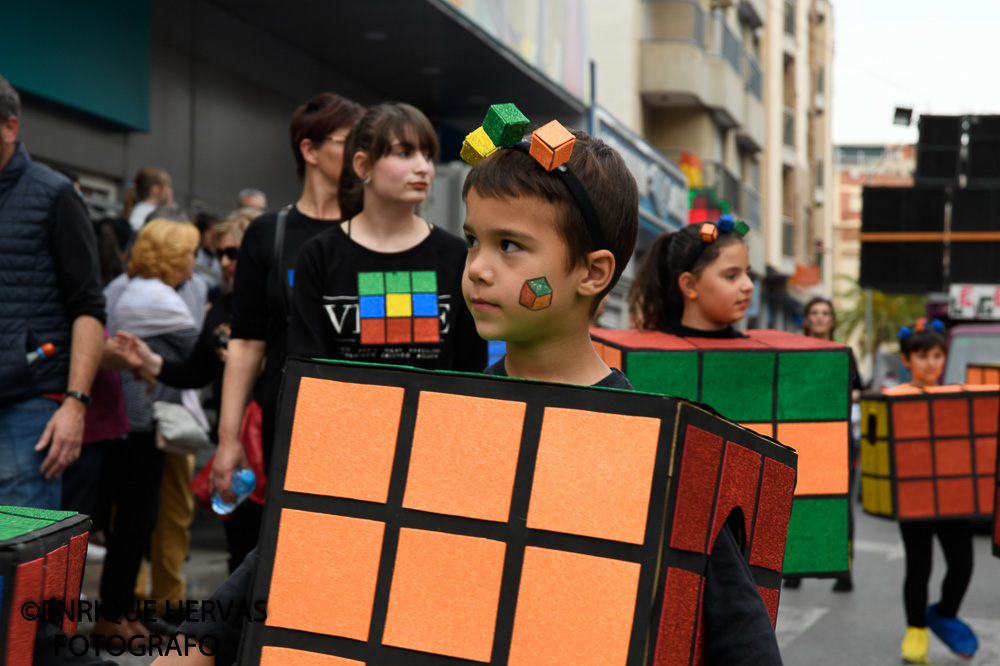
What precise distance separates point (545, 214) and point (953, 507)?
4368 millimetres

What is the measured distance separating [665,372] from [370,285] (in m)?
1.04

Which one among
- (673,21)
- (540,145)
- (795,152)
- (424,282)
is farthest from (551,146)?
(795,152)

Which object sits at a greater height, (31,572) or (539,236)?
(539,236)

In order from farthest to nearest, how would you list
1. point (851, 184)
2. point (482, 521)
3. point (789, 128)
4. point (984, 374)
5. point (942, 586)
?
1. point (851, 184)
2. point (789, 128)
3. point (984, 374)
4. point (942, 586)
5. point (482, 521)

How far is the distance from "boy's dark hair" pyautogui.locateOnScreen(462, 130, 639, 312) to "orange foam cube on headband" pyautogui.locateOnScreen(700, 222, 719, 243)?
7.23ft

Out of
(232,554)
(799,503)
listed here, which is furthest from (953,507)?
(232,554)

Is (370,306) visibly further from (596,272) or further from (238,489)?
(596,272)

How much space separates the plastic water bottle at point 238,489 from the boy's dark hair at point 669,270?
4.97 feet

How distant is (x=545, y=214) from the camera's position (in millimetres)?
1773

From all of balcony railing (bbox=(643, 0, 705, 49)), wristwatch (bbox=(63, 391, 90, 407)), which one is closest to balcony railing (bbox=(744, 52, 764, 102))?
balcony railing (bbox=(643, 0, 705, 49))

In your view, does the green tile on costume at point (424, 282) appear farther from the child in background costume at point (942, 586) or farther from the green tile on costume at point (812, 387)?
the child in background costume at point (942, 586)

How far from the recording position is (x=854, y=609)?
269 inches

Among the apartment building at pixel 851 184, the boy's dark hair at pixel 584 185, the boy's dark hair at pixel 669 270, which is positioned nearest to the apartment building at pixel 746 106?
the boy's dark hair at pixel 669 270

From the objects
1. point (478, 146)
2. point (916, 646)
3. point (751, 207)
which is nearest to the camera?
point (478, 146)
